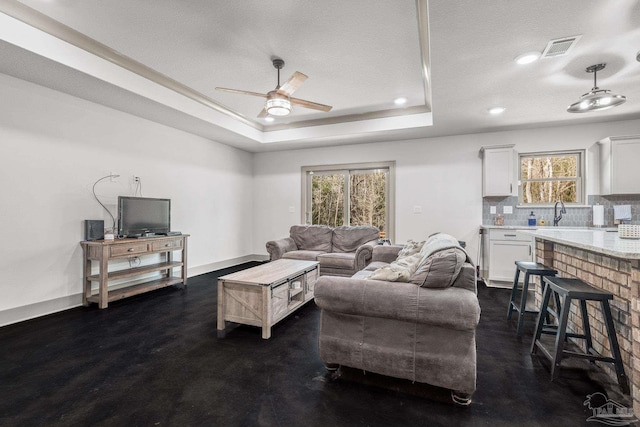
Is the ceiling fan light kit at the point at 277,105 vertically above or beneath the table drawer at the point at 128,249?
above

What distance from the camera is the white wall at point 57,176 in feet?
10.1

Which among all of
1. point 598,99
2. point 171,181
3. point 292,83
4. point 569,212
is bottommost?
Answer: point 569,212

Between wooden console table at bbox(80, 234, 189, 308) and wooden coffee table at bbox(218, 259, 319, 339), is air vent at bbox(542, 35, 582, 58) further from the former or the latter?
wooden console table at bbox(80, 234, 189, 308)

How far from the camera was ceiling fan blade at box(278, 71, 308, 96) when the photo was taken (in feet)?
9.06

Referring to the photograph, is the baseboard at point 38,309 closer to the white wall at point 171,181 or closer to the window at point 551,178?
the white wall at point 171,181

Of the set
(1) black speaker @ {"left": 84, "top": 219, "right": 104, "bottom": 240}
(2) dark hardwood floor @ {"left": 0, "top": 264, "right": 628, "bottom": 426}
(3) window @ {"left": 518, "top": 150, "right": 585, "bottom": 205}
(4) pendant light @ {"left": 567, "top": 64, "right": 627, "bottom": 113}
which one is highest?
(4) pendant light @ {"left": 567, "top": 64, "right": 627, "bottom": 113}

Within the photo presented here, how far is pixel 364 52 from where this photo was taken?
303 centimetres

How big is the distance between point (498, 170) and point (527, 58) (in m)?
2.47

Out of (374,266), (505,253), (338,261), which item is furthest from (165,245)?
(505,253)

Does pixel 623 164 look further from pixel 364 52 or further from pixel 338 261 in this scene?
pixel 338 261

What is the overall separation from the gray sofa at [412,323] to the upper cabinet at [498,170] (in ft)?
11.0

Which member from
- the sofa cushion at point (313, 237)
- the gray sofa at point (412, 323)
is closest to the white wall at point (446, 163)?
the sofa cushion at point (313, 237)

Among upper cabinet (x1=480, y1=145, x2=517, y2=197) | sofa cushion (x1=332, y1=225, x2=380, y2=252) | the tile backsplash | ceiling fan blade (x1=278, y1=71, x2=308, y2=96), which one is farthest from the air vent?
sofa cushion (x1=332, y1=225, x2=380, y2=252)

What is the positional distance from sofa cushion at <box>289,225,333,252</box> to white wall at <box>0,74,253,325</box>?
7.05ft
